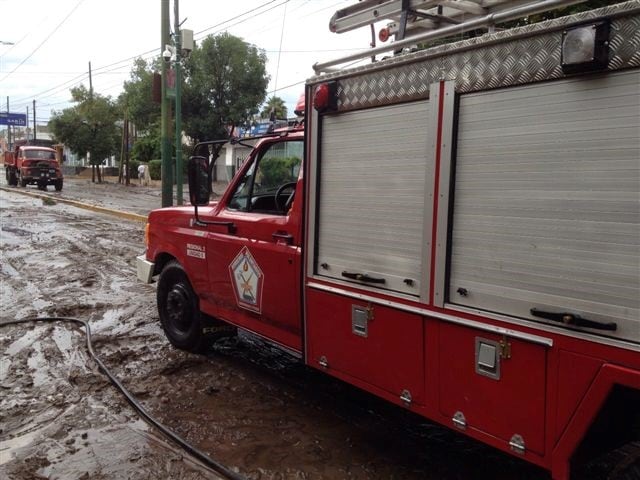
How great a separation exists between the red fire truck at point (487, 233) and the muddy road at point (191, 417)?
0.58 metres

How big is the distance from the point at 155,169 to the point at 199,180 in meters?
32.1

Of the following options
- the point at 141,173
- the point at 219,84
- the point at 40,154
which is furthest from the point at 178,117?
the point at 141,173

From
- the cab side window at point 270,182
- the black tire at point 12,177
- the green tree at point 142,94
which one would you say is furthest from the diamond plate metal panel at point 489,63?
the black tire at point 12,177

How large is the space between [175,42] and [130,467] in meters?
12.9

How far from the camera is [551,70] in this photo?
7.50 feet

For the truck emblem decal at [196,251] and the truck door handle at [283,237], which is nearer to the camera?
the truck door handle at [283,237]

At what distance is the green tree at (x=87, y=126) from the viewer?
119ft

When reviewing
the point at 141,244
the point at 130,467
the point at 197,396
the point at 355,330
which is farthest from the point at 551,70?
the point at 141,244

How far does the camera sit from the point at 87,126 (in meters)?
36.6

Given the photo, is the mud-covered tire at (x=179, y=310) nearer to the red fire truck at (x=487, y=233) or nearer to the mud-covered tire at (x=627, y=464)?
the red fire truck at (x=487, y=233)

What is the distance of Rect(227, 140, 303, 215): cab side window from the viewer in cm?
421

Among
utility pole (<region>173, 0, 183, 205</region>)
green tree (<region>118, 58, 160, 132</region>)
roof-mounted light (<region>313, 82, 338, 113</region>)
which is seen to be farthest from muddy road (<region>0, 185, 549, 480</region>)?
green tree (<region>118, 58, 160, 132</region>)

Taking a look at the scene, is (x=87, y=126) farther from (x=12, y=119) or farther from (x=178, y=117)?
(x=12, y=119)

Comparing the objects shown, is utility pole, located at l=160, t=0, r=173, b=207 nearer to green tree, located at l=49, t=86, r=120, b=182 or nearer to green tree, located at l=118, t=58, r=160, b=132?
green tree, located at l=118, t=58, r=160, b=132
